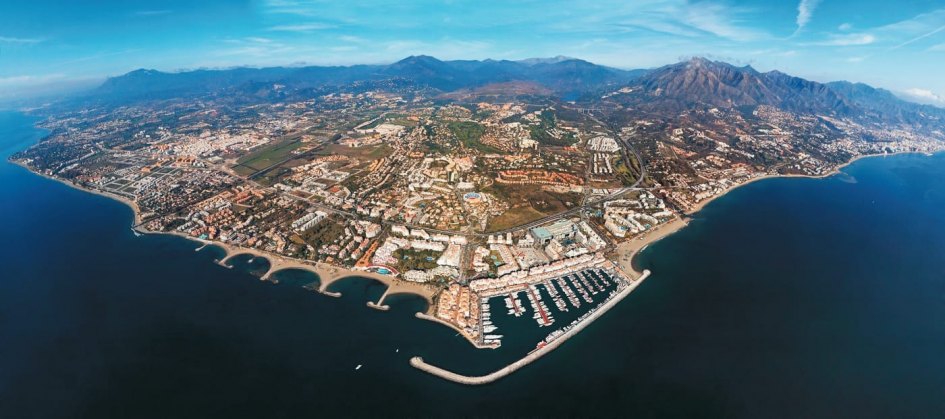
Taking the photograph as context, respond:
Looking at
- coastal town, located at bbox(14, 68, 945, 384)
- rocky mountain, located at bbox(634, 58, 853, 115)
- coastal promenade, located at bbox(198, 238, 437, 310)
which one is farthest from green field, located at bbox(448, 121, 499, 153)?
rocky mountain, located at bbox(634, 58, 853, 115)

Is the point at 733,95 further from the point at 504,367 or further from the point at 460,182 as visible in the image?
the point at 504,367

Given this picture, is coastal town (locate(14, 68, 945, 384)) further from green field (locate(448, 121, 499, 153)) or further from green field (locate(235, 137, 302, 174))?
green field (locate(448, 121, 499, 153))

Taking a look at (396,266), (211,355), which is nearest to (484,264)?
(396,266)

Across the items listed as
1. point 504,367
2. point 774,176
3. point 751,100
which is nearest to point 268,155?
point 504,367

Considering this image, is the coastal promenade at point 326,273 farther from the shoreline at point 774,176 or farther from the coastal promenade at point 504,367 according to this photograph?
the shoreline at point 774,176

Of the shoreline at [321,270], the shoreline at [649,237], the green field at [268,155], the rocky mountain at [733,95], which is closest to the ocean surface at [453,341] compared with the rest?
the shoreline at [321,270]
